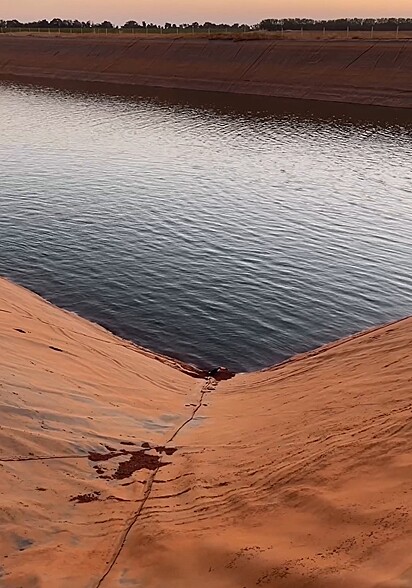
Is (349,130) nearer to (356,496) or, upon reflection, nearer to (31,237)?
(31,237)

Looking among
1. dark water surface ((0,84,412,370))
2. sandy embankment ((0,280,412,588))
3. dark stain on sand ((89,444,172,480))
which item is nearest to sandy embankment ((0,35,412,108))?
dark water surface ((0,84,412,370))

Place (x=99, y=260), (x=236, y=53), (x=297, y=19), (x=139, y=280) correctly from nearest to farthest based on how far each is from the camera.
Answer: (x=139, y=280) → (x=99, y=260) → (x=236, y=53) → (x=297, y=19)

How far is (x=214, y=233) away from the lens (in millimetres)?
22453

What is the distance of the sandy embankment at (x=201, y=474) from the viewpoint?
229 inches

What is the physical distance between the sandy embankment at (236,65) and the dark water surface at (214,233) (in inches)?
636

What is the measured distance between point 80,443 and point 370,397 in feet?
13.2

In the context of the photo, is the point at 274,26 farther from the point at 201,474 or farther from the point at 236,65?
the point at 201,474

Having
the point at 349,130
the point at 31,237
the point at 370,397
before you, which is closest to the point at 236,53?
the point at 349,130

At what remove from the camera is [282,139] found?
41.2m

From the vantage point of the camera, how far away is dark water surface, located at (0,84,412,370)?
16.0 m

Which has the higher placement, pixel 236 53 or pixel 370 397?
pixel 236 53

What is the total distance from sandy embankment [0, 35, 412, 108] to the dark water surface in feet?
53.0

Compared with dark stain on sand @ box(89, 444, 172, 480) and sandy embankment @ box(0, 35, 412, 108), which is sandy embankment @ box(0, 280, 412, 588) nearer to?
dark stain on sand @ box(89, 444, 172, 480)

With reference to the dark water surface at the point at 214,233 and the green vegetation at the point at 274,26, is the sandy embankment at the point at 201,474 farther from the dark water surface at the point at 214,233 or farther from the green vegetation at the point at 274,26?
the green vegetation at the point at 274,26
